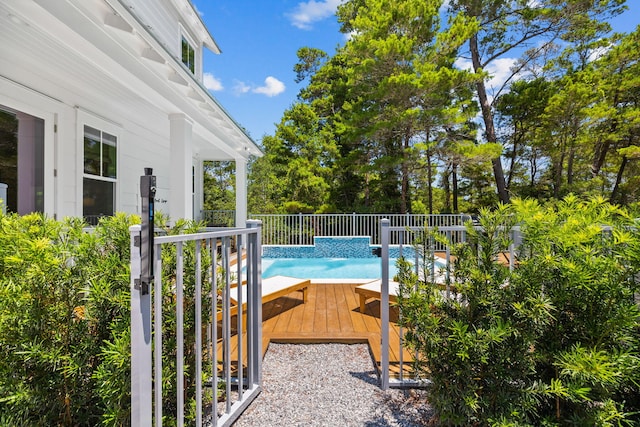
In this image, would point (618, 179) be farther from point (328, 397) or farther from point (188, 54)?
point (188, 54)

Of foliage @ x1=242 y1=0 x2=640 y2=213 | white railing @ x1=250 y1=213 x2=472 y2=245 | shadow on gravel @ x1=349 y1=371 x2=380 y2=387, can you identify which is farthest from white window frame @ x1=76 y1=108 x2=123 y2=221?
foliage @ x1=242 y1=0 x2=640 y2=213

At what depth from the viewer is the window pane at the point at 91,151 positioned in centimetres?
481

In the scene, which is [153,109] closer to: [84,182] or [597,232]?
[84,182]

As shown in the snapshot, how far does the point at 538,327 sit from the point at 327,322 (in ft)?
8.16

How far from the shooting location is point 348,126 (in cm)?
1274

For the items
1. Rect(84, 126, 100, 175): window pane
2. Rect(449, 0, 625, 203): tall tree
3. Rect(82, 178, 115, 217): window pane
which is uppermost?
Rect(449, 0, 625, 203): tall tree

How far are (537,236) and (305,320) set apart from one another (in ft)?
9.20

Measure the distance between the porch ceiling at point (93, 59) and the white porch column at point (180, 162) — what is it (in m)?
0.19

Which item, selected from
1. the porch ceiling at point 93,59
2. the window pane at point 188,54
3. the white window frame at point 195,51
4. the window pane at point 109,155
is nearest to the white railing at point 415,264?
the porch ceiling at point 93,59

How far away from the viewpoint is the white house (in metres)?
2.67

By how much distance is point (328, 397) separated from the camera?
91.7 inches

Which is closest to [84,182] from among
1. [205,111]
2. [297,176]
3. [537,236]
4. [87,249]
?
[205,111]

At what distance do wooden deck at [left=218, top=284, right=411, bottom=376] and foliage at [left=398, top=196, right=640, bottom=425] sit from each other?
927mm

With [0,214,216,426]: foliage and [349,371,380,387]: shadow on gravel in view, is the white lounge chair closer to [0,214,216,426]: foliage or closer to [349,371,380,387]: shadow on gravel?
[349,371,380,387]: shadow on gravel
